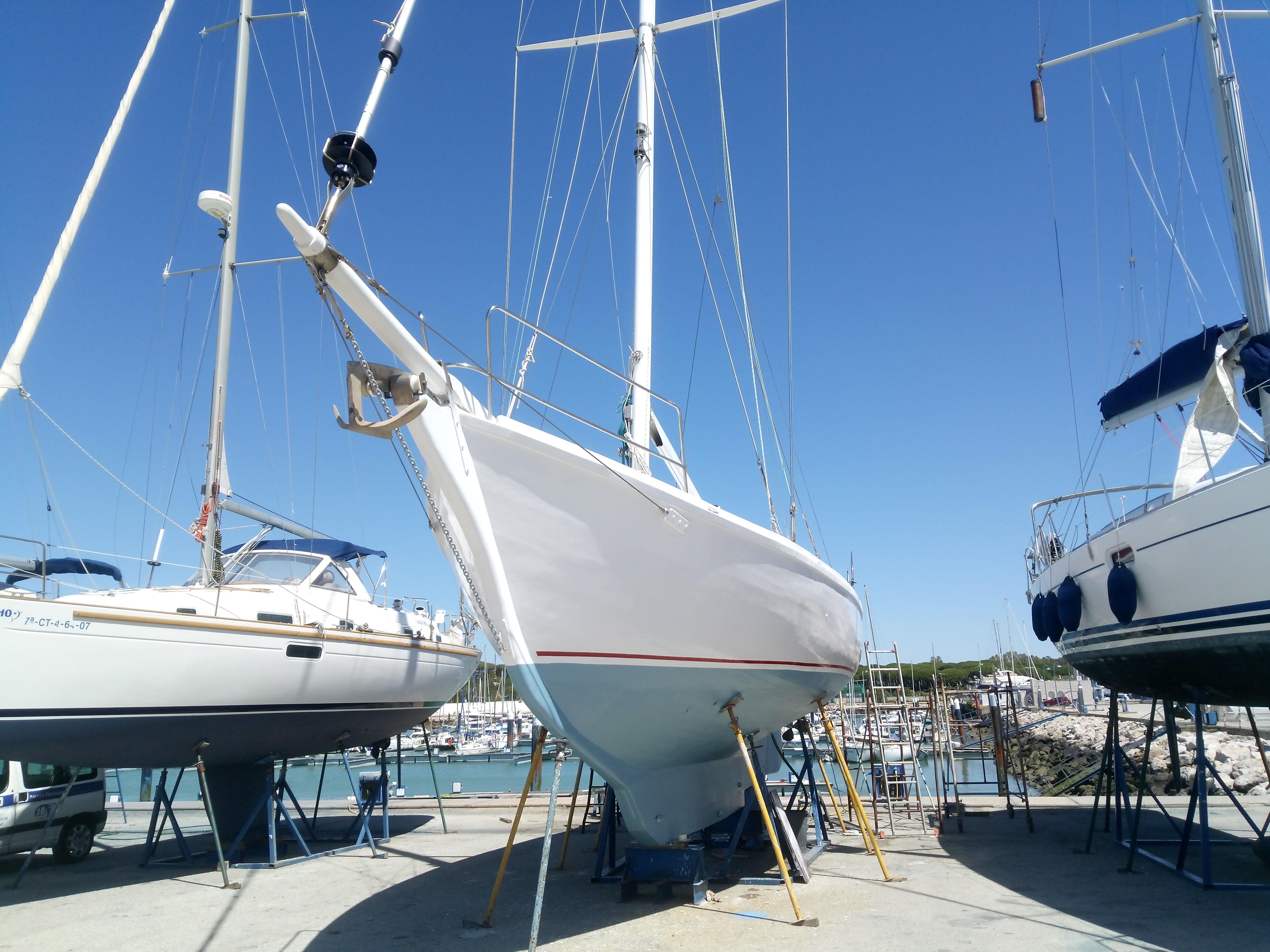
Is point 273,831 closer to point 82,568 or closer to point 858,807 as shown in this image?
point 82,568

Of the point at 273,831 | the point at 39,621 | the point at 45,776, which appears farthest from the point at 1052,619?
the point at 45,776

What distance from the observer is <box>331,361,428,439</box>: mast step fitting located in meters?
4.66

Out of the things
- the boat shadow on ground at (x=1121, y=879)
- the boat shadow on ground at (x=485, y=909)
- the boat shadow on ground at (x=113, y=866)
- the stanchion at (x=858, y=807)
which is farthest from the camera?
the boat shadow on ground at (x=113, y=866)

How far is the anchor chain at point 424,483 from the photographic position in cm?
464

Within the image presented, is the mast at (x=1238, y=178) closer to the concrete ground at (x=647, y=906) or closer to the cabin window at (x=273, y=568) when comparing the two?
the concrete ground at (x=647, y=906)

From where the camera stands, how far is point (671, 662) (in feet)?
18.9

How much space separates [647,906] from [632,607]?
115 inches

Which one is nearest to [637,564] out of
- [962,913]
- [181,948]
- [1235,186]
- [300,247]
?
[300,247]

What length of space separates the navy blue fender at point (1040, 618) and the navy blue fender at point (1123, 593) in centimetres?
351

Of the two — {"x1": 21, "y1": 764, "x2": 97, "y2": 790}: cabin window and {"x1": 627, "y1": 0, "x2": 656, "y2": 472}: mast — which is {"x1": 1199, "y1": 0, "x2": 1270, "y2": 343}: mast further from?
{"x1": 21, "y1": 764, "x2": 97, "y2": 790}: cabin window

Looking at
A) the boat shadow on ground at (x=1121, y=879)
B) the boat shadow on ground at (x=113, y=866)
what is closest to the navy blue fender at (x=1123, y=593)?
the boat shadow on ground at (x=1121, y=879)

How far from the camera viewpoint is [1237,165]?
27.6ft

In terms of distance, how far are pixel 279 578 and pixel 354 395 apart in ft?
22.2

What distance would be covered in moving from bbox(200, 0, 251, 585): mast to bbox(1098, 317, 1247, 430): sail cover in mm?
12063
